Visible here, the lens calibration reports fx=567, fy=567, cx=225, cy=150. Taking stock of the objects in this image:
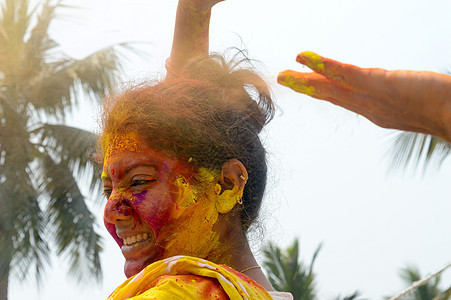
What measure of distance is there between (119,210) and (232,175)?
0.47 metres

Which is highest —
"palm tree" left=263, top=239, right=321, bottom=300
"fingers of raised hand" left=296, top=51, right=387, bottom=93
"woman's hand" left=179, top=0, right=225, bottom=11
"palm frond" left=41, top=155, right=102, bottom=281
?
"woman's hand" left=179, top=0, right=225, bottom=11

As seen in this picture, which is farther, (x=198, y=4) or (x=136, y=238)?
(x=198, y=4)

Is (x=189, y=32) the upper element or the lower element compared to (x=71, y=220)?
upper

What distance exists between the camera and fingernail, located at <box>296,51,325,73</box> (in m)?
1.35

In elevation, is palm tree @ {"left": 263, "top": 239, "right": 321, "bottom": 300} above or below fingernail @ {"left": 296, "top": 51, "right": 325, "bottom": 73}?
below

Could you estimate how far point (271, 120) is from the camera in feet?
8.60

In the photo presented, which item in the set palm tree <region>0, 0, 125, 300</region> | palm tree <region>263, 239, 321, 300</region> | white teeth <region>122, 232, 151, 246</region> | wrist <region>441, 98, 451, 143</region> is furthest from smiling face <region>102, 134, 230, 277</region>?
palm tree <region>263, 239, 321, 300</region>

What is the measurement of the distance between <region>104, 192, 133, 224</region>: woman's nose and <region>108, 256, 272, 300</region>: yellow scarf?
357mm

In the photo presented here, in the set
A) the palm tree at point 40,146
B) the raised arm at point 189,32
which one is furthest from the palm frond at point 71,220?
the raised arm at point 189,32

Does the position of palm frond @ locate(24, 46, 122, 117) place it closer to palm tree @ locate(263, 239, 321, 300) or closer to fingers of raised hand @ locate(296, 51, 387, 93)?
palm tree @ locate(263, 239, 321, 300)

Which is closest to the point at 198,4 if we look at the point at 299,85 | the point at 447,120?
the point at 299,85

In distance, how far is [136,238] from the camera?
2.24 m

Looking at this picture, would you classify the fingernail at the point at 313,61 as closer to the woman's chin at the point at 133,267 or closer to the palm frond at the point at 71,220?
the woman's chin at the point at 133,267

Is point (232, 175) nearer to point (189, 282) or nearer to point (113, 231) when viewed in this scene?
point (113, 231)
